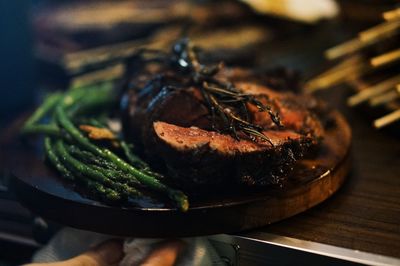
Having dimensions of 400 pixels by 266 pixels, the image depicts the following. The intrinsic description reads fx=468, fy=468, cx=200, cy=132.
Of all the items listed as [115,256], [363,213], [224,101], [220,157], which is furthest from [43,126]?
[363,213]

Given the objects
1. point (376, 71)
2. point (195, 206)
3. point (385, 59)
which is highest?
point (385, 59)

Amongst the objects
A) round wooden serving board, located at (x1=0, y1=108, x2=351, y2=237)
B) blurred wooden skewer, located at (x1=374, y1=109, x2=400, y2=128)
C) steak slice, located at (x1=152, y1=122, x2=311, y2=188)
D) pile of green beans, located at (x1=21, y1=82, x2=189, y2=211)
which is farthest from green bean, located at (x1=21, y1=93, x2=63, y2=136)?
blurred wooden skewer, located at (x1=374, y1=109, x2=400, y2=128)

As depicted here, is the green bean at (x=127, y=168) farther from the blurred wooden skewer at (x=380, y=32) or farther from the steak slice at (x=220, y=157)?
the blurred wooden skewer at (x=380, y=32)

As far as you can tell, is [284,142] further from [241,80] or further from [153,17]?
[153,17]

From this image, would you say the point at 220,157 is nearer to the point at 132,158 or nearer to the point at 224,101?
the point at 224,101

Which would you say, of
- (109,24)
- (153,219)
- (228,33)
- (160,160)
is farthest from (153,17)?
(153,219)

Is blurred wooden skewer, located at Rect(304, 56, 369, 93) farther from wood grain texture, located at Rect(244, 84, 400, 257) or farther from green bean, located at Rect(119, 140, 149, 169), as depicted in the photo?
green bean, located at Rect(119, 140, 149, 169)

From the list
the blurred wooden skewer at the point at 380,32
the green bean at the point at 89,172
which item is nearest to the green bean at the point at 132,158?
the green bean at the point at 89,172
